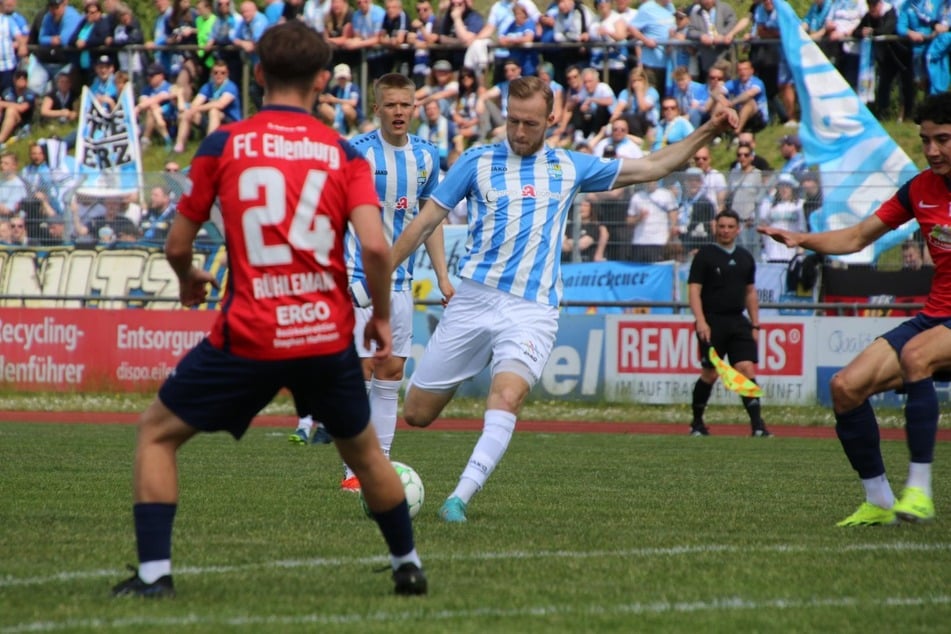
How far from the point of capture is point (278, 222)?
4.98 meters

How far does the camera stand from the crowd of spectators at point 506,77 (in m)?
18.9

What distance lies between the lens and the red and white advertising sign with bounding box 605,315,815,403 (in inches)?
699

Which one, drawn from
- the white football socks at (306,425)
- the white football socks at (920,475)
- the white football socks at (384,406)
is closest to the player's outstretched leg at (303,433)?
the white football socks at (306,425)

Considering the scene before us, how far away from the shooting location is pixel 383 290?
511cm

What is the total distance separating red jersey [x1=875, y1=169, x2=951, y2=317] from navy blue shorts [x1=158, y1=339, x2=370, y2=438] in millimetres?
3898

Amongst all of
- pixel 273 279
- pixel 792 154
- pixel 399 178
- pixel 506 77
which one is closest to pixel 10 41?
pixel 506 77

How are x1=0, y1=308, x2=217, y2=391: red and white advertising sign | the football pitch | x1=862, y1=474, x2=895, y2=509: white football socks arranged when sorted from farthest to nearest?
1. x1=0, y1=308, x2=217, y2=391: red and white advertising sign
2. x1=862, y1=474, x2=895, y2=509: white football socks
3. the football pitch

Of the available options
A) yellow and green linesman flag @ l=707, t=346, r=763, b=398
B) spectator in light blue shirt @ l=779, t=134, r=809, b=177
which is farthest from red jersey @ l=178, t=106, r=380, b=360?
spectator in light blue shirt @ l=779, t=134, r=809, b=177

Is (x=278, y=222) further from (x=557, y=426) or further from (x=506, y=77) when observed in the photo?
(x=506, y=77)

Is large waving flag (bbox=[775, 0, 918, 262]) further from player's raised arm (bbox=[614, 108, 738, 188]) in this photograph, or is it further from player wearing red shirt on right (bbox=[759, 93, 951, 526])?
player's raised arm (bbox=[614, 108, 738, 188])

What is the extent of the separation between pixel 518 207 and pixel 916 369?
2258 mm

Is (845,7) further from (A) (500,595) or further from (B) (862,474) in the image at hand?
(A) (500,595)

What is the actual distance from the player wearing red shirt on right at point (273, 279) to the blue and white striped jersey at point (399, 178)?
4.54 meters

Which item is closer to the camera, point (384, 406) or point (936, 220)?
point (936, 220)
